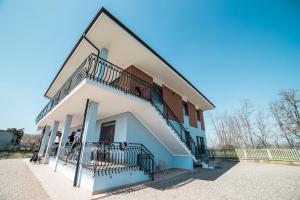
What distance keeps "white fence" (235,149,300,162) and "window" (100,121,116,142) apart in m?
14.4

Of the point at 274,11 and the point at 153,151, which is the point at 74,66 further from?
the point at 274,11

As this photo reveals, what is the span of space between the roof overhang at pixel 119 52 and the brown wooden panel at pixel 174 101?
1.83 feet

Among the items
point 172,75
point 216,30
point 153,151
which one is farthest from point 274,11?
point 153,151

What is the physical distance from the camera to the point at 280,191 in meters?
4.49

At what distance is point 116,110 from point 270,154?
15.1 metres

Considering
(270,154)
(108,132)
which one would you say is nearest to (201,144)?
(270,154)

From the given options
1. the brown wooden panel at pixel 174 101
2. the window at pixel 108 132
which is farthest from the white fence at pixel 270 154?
the window at pixel 108 132

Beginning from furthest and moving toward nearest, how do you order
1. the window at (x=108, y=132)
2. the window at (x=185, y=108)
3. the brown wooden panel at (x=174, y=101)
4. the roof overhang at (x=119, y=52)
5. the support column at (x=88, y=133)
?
1. the window at (x=185, y=108)
2. the brown wooden panel at (x=174, y=101)
3. the window at (x=108, y=132)
4. the roof overhang at (x=119, y=52)
5. the support column at (x=88, y=133)

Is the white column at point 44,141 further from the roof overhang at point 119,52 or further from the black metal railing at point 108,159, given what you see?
the black metal railing at point 108,159

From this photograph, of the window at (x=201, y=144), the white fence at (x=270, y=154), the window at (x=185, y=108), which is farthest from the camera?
the window at (x=201, y=144)

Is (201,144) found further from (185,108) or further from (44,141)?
(44,141)

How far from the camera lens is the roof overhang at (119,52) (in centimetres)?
595

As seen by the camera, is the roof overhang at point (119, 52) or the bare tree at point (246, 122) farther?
the bare tree at point (246, 122)

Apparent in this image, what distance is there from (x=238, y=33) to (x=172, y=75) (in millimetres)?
4583
